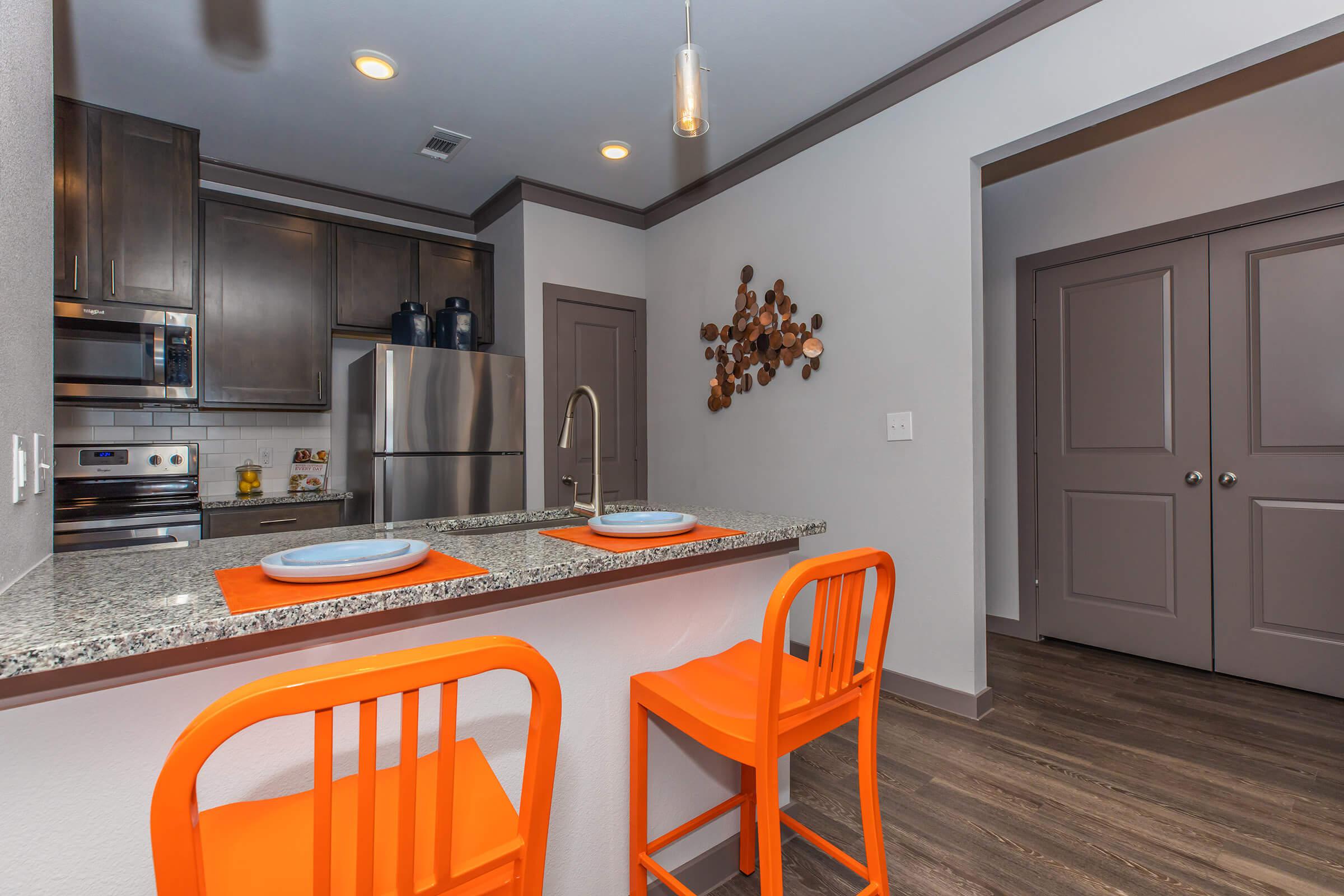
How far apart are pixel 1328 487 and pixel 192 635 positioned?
3722 millimetres

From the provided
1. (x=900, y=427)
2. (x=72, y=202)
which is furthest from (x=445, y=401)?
(x=900, y=427)

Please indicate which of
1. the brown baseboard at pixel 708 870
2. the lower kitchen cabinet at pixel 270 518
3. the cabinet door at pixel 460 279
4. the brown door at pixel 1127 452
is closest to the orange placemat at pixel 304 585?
the brown baseboard at pixel 708 870

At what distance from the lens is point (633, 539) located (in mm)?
1426

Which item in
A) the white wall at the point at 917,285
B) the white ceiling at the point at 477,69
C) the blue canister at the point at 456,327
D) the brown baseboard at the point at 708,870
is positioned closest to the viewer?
the brown baseboard at the point at 708,870

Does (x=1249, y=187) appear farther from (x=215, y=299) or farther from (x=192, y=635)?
(x=215, y=299)

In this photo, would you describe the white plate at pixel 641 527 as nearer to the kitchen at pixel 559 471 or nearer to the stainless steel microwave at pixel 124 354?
the kitchen at pixel 559 471

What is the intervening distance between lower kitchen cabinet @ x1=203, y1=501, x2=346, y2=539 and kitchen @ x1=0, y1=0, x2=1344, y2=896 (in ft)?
0.08

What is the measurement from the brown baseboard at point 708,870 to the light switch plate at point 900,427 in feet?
5.27

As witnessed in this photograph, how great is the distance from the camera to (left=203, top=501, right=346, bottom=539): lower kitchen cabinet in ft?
9.49

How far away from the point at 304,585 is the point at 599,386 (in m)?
2.94

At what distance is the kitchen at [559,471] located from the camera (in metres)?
0.84

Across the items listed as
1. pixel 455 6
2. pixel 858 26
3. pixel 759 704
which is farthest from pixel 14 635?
A: pixel 858 26

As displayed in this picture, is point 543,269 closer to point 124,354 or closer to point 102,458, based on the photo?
point 124,354

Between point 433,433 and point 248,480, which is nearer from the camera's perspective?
point 433,433
